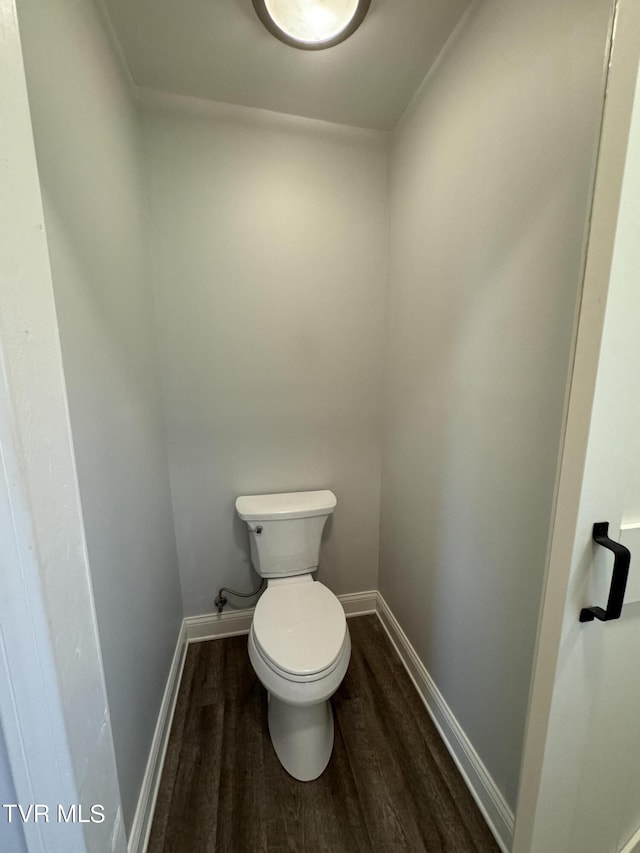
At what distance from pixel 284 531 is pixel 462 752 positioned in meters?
0.98

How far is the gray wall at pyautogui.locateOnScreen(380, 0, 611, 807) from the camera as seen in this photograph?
758 millimetres

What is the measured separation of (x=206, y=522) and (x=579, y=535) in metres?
1.47

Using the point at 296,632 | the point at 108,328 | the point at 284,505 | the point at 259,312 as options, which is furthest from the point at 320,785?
the point at 259,312

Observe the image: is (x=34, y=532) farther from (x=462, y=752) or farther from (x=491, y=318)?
(x=462, y=752)

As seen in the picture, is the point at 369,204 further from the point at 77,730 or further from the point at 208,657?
the point at 208,657

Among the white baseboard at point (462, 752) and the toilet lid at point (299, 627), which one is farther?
the toilet lid at point (299, 627)

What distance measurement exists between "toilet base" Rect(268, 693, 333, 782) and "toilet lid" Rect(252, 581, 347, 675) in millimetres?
188

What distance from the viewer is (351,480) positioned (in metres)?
1.77

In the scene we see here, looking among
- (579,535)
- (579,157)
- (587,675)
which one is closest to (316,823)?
(587,675)

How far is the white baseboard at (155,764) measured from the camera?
36.8 inches

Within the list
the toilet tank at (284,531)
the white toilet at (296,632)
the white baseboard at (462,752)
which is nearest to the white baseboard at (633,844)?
the white baseboard at (462,752)

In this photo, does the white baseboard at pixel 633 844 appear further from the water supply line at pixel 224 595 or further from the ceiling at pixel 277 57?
the ceiling at pixel 277 57

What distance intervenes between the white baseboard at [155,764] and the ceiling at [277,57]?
2.28 meters

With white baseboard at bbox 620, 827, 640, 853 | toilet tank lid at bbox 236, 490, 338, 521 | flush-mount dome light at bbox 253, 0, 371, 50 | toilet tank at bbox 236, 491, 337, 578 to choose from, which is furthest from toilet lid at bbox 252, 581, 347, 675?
flush-mount dome light at bbox 253, 0, 371, 50
